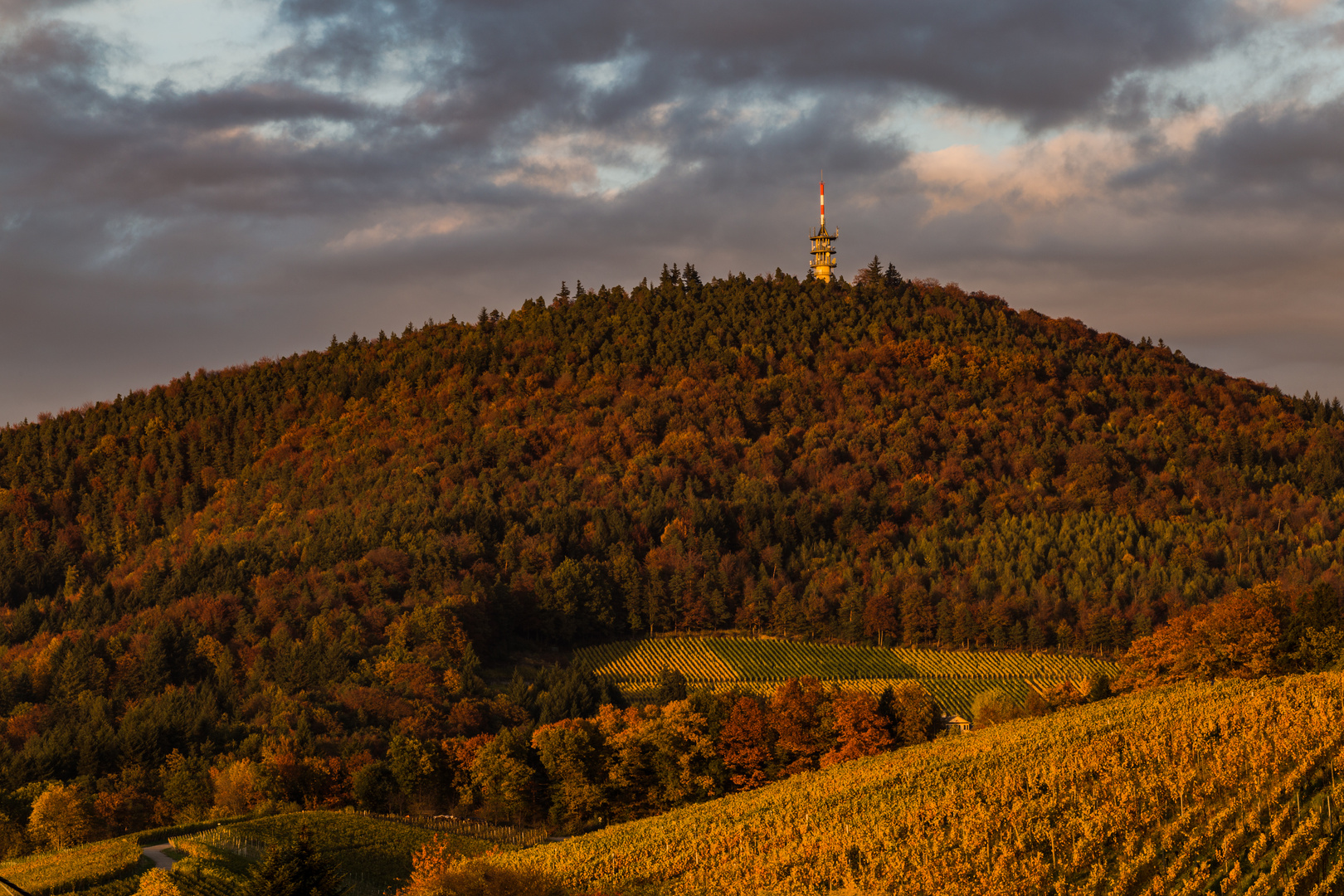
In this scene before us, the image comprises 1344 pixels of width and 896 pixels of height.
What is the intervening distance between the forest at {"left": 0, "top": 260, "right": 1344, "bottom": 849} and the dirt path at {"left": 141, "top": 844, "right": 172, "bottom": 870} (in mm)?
11394

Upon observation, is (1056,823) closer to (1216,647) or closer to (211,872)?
(211,872)

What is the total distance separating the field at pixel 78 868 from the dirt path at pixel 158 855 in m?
0.61

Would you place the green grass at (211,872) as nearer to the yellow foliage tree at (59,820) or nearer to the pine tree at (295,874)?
the pine tree at (295,874)

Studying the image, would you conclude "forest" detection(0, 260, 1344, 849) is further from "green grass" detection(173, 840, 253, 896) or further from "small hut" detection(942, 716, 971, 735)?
"green grass" detection(173, 840, 253, 896)

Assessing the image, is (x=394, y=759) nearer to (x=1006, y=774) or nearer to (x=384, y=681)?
(x=384, y=681)

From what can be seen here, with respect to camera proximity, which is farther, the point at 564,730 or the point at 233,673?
the point at 233,673

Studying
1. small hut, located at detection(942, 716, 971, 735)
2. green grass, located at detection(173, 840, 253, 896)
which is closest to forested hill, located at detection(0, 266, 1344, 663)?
small hut, located at detection(942, 716, 971, 735)

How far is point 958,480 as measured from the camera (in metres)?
165

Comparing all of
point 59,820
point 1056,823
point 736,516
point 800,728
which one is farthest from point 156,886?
point 736,516

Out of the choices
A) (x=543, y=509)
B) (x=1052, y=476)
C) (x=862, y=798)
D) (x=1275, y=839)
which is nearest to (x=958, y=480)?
(x=1052, y=476)

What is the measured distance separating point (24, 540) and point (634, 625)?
109823mm

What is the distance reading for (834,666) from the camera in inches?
4427

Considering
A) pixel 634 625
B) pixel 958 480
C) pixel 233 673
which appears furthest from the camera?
pixel 958 480

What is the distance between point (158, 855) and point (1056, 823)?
42.3 m
